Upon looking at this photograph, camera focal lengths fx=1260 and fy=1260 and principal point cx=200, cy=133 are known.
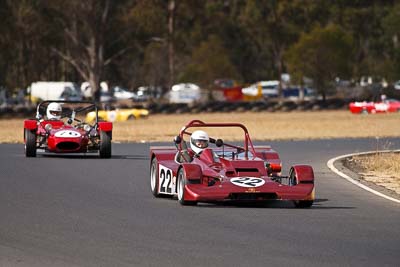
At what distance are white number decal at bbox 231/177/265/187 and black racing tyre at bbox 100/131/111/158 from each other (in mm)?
12317

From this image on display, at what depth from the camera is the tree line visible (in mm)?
80500

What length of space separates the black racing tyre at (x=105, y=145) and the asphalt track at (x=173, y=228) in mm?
6000

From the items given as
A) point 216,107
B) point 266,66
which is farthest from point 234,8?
point 216,107

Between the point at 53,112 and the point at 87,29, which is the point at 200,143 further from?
the point at 87,29

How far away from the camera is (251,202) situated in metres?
16.5

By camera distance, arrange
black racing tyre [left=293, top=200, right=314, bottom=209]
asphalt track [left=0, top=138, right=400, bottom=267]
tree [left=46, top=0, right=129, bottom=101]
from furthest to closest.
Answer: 1. tree [left=46, top=0, right=129, bottom=101]
2. black racing tyre [left=293, top=200, right=314, bottom=209]
3. asphalt track [left=0, top=138, right=400, bottom=267]

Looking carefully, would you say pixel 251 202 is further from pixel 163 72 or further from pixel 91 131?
pixel 163 72

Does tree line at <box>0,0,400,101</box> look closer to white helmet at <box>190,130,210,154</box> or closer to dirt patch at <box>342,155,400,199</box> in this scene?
dirt patch at <box>342,155,400,199</box>

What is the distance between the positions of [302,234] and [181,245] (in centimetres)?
159

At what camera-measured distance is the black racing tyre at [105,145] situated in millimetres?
27469

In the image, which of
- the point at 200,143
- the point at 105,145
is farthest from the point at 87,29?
the point at 200,143

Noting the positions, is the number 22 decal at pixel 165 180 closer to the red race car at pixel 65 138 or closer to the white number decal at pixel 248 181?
the white number decal at pixel 248 181

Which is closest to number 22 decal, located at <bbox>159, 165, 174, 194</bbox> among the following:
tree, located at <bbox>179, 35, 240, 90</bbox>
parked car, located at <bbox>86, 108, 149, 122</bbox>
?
parked car, located at <bbox>86, 108, 149, 122</bbox>

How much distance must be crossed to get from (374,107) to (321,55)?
69.7ft
